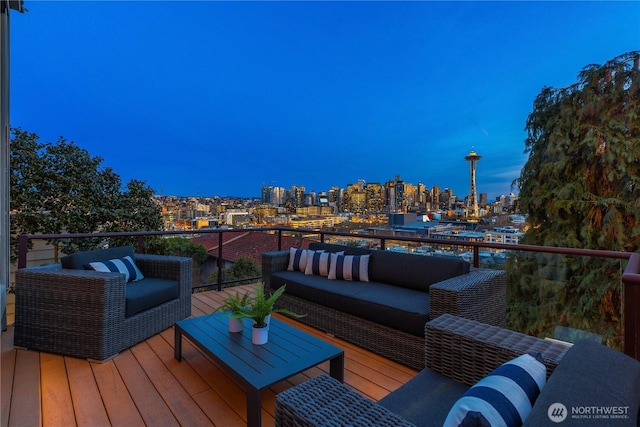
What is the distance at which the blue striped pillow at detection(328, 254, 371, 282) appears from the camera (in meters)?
3.35

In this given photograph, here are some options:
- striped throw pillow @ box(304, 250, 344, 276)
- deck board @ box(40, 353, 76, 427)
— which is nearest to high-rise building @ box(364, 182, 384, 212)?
striped throw pillow @ box(304, 250, 344, 276)

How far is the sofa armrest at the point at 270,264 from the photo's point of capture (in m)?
3.79

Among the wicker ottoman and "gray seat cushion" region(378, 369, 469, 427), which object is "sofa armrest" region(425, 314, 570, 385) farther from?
the wicker ottoman

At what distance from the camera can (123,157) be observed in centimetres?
1767

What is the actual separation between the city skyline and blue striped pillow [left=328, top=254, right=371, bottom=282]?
4.02 metres

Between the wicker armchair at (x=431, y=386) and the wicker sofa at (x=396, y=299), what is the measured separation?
2.18 ft

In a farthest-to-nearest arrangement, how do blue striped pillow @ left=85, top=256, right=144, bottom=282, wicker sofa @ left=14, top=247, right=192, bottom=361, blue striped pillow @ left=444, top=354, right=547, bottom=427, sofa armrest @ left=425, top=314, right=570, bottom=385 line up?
blue striped pillow @ left=85, top=256, right=144, bottom=282 → wicker sofa @ left=14, top=247, right=192, bottom=361 → sofa armrest @ left=425, top=314, right=570, bottom=385 → blue striped pillow @ left=444, top=354, right=547, bottom=427

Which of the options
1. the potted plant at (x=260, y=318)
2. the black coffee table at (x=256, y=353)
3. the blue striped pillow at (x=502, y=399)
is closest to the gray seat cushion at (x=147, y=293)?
the black coffee table at (x=256, y=353)

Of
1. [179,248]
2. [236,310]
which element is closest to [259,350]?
[236,310]

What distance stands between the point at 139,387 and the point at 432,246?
2.76 m

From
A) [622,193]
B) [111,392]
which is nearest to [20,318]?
[111,392]

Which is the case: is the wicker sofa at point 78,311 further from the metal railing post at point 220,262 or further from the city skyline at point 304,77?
the city skyline at point 304,77

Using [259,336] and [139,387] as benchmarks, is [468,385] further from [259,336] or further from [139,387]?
[139,387]

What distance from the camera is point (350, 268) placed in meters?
3.39
